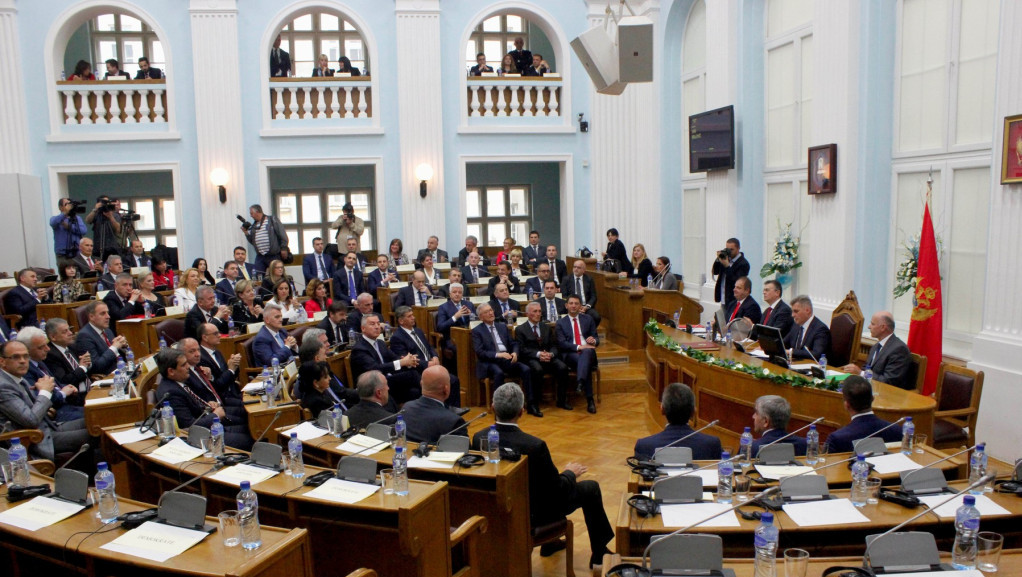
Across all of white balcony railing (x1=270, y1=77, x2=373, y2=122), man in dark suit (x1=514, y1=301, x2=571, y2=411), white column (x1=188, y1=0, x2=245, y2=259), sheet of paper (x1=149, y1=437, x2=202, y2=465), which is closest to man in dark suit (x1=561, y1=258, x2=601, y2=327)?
man in dark suit (x1=514, y1=301, x2=571, y2=411)

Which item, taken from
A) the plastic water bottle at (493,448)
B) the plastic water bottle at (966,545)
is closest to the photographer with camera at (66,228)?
the plastic water bottle at (493,448)

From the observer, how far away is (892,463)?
4070mm

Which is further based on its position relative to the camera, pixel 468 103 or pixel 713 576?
pixel 468 103

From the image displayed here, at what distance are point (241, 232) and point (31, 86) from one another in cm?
375

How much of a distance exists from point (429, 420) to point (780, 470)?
6.74 feet

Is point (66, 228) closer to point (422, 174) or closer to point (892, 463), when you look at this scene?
point (422, 174)

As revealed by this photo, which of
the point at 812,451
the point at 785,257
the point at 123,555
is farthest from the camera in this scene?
the point at 785,257

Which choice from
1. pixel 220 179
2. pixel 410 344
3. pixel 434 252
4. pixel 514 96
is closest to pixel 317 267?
pixel 434 252

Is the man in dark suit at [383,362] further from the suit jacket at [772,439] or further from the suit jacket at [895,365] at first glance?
the suit jacket at [895,365]

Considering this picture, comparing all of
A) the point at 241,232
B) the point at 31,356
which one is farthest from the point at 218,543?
the point at 241,232

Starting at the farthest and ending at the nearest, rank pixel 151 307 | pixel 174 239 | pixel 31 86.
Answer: pixel 174 239 → pixel 31 86 → pixel 151 307

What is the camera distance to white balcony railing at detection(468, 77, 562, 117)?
43.6 feet

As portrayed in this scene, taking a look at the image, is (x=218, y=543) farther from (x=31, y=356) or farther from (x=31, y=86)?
(x=31, y=86)

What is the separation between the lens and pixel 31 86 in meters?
12.0
